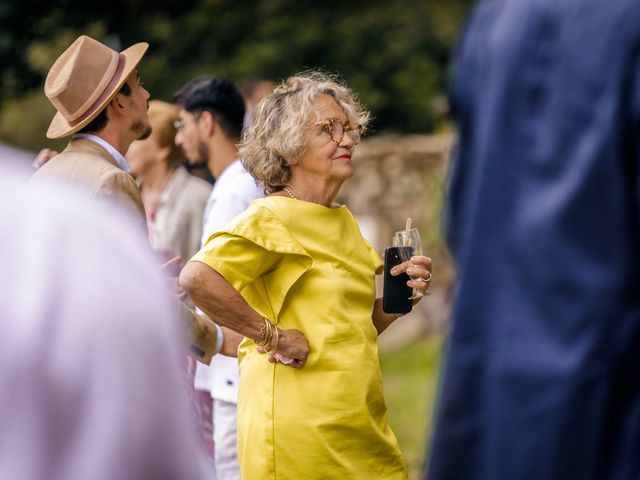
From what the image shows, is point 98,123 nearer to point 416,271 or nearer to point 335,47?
point 416,271

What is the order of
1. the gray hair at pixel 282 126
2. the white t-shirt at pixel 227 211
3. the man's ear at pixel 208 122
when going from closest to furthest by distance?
the gray hair at pixel 282 126 < the white t-shirt at pixel 227 211 < the man's ear at pixel 208 122

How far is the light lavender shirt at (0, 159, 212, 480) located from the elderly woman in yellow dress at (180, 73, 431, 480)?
→ 221cm

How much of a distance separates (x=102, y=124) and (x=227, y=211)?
0.68 m

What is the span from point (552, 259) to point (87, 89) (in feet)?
8.51

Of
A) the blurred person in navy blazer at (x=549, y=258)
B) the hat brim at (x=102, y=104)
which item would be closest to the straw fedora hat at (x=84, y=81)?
the hat brim at (x=102, y=104)

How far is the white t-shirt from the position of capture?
4496 millimetres

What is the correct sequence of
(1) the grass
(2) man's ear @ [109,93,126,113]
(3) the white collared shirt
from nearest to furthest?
(3) the white collared shirt → (2) man's ear @ [109,93,126,113] → (1) the grass

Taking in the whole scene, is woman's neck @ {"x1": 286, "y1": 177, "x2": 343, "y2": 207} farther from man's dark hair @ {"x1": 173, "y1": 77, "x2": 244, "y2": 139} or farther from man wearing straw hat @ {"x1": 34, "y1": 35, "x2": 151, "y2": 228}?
man's dark hair @ {"x1": 173, "y1": 77, "x2": 244, "y2": 139}

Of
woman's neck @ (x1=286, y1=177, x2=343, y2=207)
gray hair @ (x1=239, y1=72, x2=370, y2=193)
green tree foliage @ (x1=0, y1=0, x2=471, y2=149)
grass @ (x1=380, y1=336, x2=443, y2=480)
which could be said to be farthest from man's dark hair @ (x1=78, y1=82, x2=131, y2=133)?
green tree foliage @ (x1=0, y1=0, x2=471, y2=149)

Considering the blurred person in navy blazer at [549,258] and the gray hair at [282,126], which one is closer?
the blurred person in navy blazer at [549,258]

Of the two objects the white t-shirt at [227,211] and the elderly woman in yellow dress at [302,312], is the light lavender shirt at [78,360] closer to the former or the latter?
the elderly woman in yellow dress at [302,312]

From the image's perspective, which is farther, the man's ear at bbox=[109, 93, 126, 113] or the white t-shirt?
the white t-shirt

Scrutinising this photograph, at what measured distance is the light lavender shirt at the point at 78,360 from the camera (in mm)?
1236

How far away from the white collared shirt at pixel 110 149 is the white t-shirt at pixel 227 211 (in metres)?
0.61
